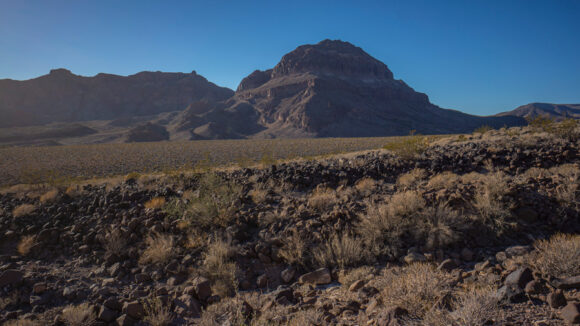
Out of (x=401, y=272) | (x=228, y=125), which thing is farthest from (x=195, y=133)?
(x=401, y=272)

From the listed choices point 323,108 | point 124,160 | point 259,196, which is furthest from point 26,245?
point 323,108

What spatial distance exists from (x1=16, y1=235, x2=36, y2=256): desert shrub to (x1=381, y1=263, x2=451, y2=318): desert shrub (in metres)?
7.17

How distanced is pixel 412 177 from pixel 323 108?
107587mm

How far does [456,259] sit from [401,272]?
913 mm

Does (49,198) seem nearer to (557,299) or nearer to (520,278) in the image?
(520,278)

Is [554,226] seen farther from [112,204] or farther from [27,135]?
[27,135]

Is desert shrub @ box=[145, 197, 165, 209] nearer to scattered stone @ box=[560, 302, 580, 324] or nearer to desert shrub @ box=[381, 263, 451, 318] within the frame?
desert shrub @ box=[381, 263, 451, 318]

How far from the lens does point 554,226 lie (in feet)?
15.3

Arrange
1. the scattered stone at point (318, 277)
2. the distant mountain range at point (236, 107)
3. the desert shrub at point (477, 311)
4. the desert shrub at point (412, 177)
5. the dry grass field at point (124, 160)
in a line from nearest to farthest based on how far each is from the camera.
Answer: the desert shrub at point (477, 311), the scattered stone at point (318, 277), the desert shrub at point (412, 177), the dry grass field at point (124, 160), the distant mountain range at point (236, 107)

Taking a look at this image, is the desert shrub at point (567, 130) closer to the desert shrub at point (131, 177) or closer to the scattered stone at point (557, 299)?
the scattered stone at point (557, 299)

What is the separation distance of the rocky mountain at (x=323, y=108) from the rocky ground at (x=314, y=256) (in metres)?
91.6

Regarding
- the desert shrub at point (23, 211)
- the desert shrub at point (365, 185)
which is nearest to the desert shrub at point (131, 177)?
the desert shrub at point (23, 211)

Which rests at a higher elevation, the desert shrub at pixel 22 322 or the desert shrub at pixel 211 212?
the desert shrub at pixel 211 212

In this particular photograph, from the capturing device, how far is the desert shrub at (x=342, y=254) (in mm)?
4195
